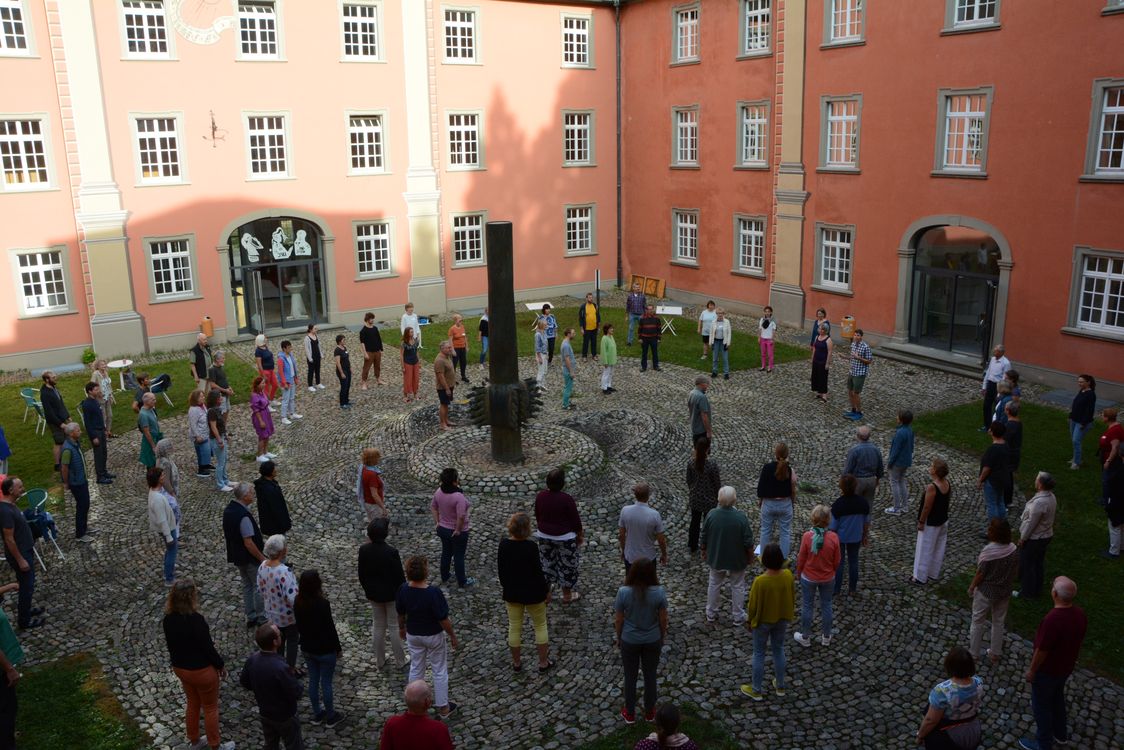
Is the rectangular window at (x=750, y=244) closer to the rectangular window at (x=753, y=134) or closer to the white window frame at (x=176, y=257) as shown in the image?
the rectangular window at (x=753, y=134)

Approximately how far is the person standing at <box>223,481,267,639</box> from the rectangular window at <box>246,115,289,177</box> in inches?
742

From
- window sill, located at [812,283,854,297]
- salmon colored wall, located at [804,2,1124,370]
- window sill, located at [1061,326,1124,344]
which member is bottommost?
window sill, located at [1061,326,1124,344]

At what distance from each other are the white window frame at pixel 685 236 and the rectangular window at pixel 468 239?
6.83m

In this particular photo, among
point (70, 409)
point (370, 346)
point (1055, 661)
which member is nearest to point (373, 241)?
point (370, 346)

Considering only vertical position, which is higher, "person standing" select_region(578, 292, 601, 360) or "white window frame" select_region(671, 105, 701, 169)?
"white window frame" select_region(671, 105, 701, 169)

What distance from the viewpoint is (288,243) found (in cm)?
2831

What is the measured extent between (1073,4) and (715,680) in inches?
688

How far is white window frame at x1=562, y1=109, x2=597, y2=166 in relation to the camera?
107 ft

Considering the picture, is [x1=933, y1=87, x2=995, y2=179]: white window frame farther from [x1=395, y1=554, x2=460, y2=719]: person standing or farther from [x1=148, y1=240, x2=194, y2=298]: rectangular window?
[x1=148, y1=240, x2=194, y2=298]: rectangular window

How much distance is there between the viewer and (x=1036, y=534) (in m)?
11.0

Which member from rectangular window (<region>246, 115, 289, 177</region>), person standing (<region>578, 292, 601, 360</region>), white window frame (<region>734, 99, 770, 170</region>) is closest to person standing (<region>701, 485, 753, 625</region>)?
person standing (<region>578, 292, 601, 360</region>)

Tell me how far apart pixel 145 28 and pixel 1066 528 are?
978 inches

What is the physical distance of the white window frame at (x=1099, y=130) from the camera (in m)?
19.1

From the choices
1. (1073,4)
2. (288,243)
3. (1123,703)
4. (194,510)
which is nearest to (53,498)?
(194,510)
